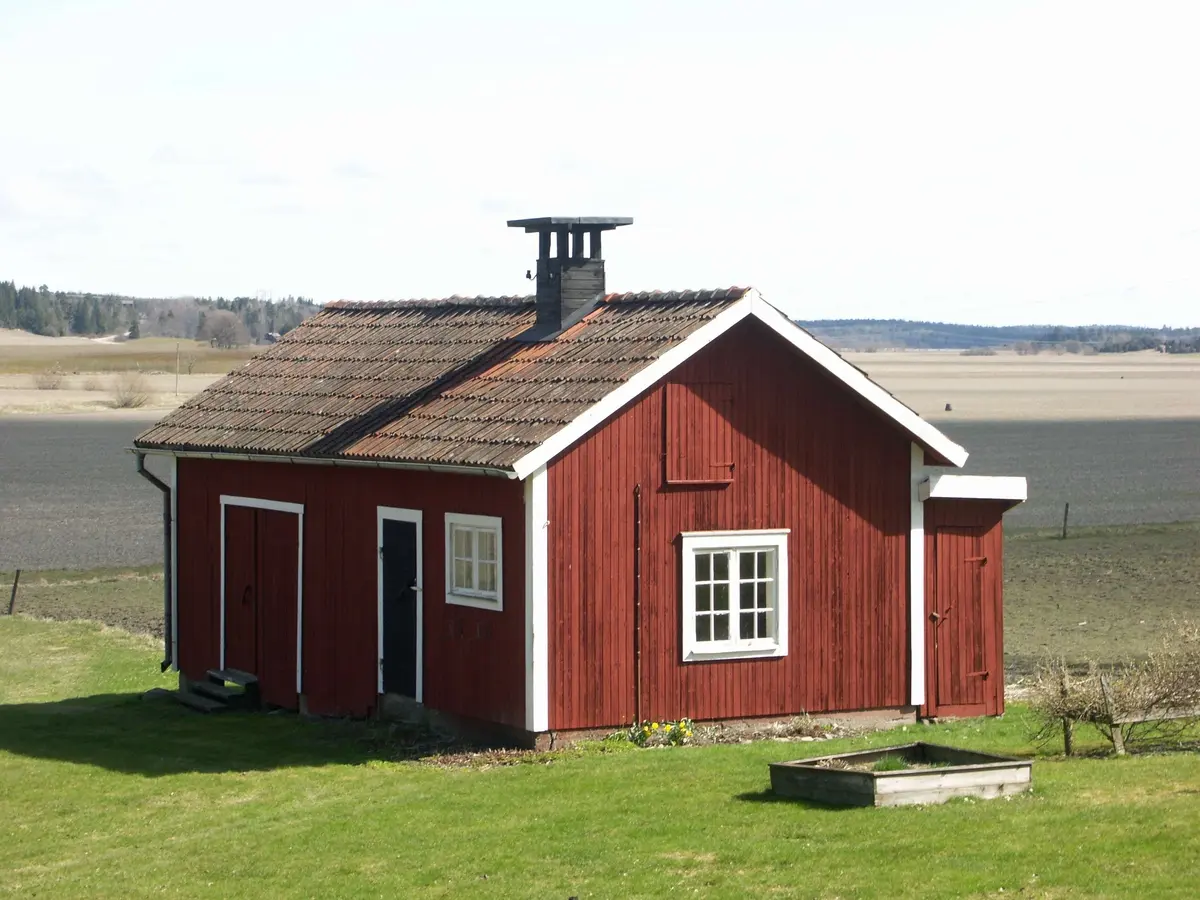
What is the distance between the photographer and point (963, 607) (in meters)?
19.5

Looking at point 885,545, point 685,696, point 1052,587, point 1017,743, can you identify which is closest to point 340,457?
point 685,696

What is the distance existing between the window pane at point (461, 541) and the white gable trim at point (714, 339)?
156 centimetres

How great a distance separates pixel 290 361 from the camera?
78.6 ft

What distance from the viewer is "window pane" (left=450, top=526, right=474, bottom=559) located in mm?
18359

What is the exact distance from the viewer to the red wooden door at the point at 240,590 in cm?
2184

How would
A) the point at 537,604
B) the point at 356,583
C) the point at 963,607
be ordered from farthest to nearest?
1. the point at 356,583
2. the point at 963,607
3. the point at 537,604

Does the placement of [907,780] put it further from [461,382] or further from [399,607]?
[461,382]

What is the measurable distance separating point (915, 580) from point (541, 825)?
6.58 metres

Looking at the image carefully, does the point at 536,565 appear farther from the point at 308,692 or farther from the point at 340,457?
the point at 308,692

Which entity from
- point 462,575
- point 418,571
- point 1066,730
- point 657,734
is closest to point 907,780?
point 1066,730

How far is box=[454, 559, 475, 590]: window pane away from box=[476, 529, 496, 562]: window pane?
0.29m

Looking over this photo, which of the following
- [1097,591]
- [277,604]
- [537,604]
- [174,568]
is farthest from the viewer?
[1097,591]

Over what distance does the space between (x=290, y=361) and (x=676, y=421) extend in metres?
7.68

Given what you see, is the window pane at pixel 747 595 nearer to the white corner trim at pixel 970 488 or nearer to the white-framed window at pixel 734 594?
the white-framed window at pixel 734 594
